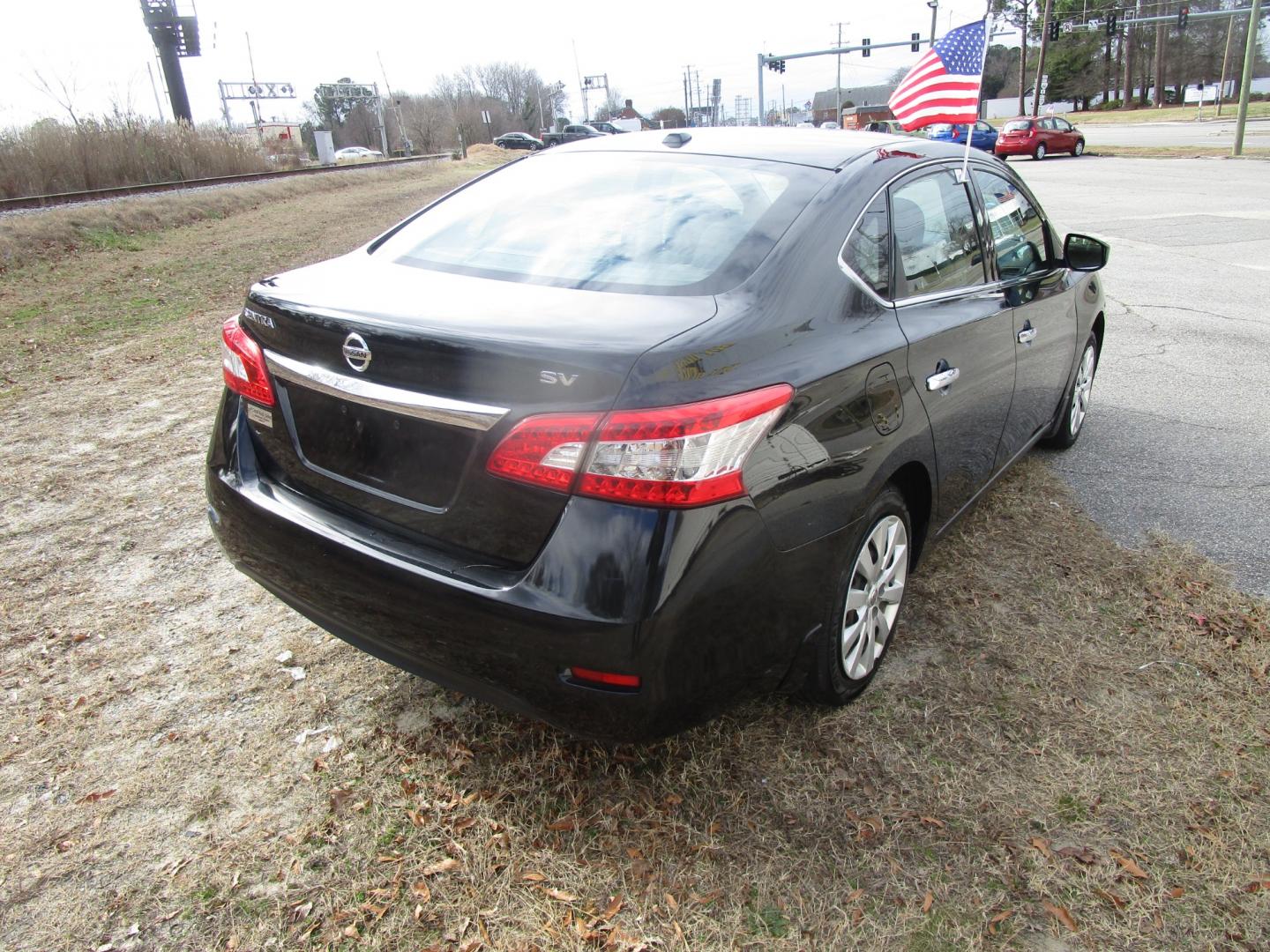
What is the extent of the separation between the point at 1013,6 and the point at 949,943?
86.1 metres

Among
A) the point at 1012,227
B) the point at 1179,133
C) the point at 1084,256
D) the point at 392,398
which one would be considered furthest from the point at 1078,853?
the point at 1179,133

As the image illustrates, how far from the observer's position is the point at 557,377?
195 cm

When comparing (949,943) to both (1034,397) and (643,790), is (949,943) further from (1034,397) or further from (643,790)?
(1034,397)

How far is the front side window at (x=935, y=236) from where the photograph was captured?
9.39ft

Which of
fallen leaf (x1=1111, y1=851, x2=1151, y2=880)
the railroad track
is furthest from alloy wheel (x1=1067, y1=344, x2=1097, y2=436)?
the railroad track

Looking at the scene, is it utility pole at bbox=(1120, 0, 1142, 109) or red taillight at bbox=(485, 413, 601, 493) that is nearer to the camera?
red taillight at bbox=(485, 413, 601, 493)

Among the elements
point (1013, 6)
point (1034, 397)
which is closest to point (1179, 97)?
point (1013, 6)

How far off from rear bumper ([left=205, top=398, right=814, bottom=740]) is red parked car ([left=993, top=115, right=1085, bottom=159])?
3576cm

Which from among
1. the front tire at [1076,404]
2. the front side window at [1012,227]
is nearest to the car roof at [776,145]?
the front side window at [1012,227]

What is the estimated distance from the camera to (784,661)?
92.0 inches

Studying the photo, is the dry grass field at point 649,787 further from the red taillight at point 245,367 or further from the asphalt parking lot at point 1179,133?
the asphalt parking lot at point 1179,133

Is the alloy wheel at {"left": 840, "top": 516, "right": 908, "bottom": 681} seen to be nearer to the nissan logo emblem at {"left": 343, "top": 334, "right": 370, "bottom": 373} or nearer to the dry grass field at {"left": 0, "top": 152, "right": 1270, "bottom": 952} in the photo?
the dry grass field at {"left": 0, "top": 152, "right": 1270, "bottom": 952}

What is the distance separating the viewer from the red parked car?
108 feet

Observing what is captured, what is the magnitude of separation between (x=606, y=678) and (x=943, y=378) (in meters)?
1.57
